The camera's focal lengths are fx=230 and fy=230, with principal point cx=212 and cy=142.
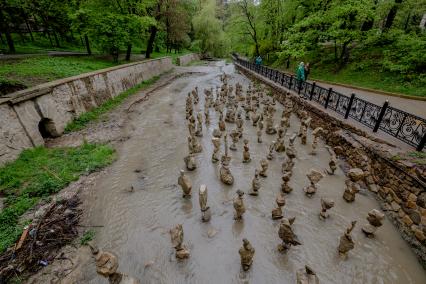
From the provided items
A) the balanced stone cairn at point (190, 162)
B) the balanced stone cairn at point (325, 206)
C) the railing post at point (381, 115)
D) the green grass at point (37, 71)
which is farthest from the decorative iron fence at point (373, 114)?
the green grass at point (37, 71)

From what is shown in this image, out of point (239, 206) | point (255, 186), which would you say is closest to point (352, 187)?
point (255, 186)

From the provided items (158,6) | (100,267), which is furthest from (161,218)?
(158,6)

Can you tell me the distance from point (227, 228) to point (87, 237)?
10.2 feet

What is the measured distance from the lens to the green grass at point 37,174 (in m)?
5.23

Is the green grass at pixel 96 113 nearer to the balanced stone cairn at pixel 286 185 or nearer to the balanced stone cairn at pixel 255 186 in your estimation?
the balanced stone cairn at pixel 255 186

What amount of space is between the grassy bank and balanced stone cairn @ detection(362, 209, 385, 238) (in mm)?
11593

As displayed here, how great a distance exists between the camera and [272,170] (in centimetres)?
774

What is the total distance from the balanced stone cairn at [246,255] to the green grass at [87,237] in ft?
10.8

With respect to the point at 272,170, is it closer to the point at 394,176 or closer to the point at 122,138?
the point at 394,176

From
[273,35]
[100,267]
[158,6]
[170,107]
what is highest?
[158,6]

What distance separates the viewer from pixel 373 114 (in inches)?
322

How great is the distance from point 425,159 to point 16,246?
9528mm

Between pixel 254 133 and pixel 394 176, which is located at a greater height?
pixel 394 176

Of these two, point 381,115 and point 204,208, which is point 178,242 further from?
point 381,115
